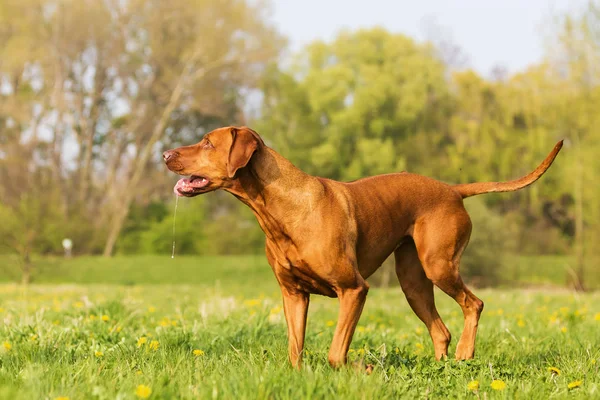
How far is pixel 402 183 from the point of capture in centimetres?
537

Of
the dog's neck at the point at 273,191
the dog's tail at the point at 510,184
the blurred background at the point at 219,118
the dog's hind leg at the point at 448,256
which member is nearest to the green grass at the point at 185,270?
the blurred background at the point at 219,118

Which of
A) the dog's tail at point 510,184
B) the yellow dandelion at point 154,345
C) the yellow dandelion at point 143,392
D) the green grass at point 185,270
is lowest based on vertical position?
the green grass at point 185,270

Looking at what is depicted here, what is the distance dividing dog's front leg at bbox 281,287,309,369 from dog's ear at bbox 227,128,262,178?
905mm

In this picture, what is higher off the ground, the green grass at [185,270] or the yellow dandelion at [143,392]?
the yellow dandelion at [143,392]

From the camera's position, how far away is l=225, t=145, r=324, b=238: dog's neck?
4.58m

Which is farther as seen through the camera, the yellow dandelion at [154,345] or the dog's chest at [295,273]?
the yellow dandelion at [154,345]

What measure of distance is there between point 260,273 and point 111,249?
23.9ft

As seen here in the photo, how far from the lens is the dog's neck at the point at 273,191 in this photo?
4.58 meters

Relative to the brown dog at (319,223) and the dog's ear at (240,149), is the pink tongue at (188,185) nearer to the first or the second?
the brown dog at (319,223)

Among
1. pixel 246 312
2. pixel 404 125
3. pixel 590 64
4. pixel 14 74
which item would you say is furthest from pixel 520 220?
pixel 246 312

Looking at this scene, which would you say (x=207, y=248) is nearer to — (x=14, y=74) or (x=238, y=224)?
(x=238, y=224)

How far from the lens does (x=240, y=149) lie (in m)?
4.47

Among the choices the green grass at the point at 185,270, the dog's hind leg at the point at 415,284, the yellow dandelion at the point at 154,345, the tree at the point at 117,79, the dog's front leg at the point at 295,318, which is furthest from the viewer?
the tree at the point at 117,79

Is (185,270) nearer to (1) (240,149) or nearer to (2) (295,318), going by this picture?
(2) (295,318)
